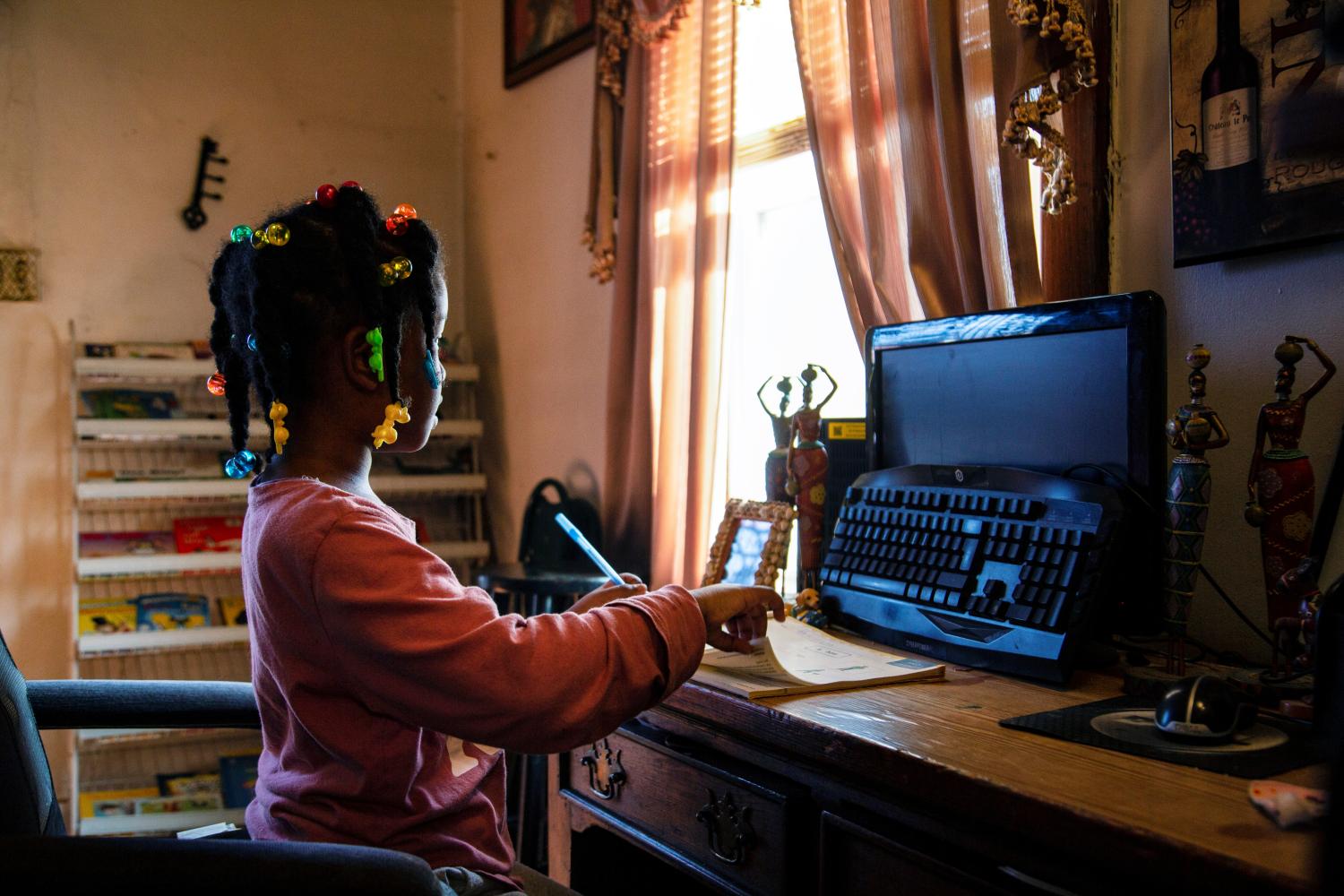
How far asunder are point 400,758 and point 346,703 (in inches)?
2.8

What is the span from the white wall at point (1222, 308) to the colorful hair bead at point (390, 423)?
3.07ft

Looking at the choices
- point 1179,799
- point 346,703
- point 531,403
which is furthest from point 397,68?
point 1179,799

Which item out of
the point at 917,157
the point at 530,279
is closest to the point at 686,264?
the point at 917,157

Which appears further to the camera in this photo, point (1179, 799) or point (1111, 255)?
point (1111, 255)

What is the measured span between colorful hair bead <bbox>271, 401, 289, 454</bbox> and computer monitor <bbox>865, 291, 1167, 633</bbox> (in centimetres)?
80

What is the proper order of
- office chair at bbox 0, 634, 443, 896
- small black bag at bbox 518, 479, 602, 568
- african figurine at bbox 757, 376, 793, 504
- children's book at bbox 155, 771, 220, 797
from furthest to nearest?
children's book at bbox 155, 771, 220, 797 → small black bag at bbox 518, 479, 602, 568 → african figurine at bbox 757, 376, 793, 504 → office chair at bbox 0, 634, 443, 896

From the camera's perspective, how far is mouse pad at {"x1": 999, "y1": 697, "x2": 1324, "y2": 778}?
794mm

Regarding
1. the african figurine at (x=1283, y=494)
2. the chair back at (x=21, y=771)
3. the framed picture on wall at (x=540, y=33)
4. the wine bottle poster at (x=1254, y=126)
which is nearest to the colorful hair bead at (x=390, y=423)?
the chair back at (x=21, y=771)

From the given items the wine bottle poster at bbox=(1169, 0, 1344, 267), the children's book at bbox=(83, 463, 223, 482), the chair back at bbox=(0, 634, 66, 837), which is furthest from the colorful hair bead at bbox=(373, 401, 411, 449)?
the children's book at bbox=(83, 463, 223, 482)

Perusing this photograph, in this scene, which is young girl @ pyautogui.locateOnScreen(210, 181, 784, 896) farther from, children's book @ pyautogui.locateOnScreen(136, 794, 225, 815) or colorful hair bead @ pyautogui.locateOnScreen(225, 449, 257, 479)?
children's book @ pyautogui.locateOnScreen(136, 794, 225, 815)

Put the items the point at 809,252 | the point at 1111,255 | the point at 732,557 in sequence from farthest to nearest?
the point at 809,252
the point at 732,557
the point at 1111,255

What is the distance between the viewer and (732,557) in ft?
5.40

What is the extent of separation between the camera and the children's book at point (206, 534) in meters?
2.96

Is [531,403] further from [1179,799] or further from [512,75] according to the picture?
[1179,799]
